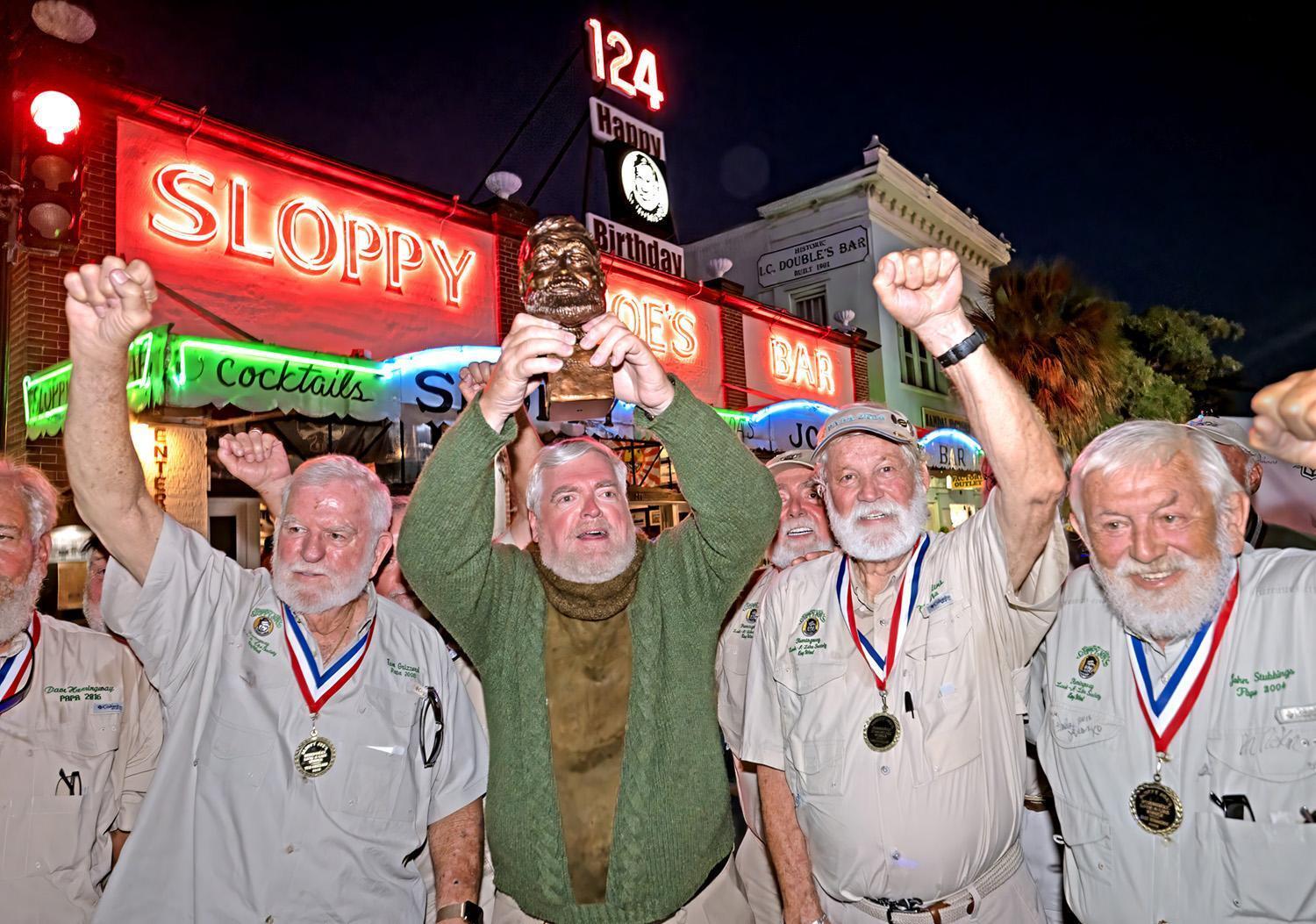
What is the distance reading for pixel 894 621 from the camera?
2768 mm

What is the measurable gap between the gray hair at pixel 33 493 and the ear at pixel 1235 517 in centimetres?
380

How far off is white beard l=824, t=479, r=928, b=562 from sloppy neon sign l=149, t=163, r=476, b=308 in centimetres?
795

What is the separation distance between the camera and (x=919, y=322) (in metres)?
2.37

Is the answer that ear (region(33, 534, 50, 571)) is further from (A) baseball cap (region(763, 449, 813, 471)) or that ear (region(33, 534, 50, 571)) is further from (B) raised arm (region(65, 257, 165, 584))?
(A) baseball cap (region(763, 449, 813, 471))

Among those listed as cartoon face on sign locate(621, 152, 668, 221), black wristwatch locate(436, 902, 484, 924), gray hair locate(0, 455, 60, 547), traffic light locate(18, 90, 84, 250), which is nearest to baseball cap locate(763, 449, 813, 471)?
black wristwatch locate(436, 902, 484, 924)

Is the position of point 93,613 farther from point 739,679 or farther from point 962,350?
point 962,350

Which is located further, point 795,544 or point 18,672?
point 795,544

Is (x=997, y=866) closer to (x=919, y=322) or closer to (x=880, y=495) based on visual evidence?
(x=880, y=495)

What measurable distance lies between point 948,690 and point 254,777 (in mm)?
2237

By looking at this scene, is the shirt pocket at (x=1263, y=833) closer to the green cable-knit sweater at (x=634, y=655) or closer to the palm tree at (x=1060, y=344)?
the green cable-knit sweater at (x=634, y=655)

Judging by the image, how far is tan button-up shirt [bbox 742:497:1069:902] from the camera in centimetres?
252

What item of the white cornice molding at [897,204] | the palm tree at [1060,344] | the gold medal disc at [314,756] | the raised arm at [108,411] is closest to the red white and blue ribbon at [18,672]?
Answer: the raised arm at [108,411]

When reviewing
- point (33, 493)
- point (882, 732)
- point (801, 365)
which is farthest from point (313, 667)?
point (801, 365)

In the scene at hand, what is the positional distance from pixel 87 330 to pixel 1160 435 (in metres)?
3.14
